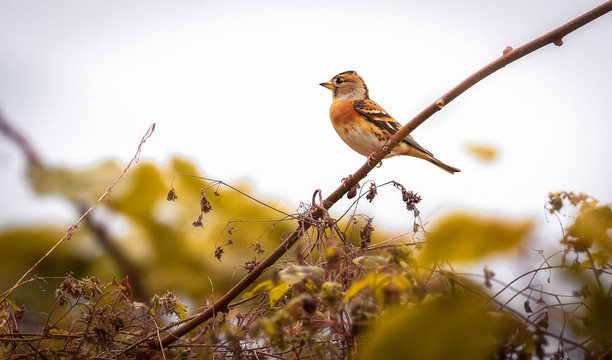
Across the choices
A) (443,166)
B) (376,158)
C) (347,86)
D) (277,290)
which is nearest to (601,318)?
(277,290)

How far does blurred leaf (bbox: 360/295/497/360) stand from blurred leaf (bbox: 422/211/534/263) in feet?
0.34

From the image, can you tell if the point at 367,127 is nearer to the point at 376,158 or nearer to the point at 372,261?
the point at 376,158

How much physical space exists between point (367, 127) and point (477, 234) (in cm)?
439

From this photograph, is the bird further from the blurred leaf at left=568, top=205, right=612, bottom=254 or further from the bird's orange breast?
the blurred leaf at left=568, top=205, right=612, bottom=254

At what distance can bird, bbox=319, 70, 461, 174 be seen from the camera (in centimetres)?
514

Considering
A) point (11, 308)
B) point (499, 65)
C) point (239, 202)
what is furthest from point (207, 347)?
point (239, 202)

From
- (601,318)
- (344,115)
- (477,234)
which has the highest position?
(344,115)

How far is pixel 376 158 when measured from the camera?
8.39 ft

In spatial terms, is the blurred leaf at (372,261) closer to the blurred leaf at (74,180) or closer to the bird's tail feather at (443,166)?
the blurred leaf at (74,180)

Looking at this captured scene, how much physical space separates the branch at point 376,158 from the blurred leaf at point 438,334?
3.78 feet

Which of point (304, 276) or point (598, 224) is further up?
point (304, 276)

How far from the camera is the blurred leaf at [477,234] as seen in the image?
3.12ft

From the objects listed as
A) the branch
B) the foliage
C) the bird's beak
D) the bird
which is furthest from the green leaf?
the bird's beak

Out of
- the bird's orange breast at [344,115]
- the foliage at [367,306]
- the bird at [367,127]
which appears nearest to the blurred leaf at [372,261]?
the foliage at [367,306]
